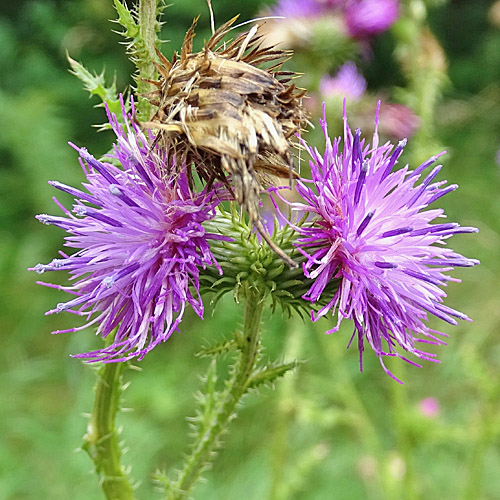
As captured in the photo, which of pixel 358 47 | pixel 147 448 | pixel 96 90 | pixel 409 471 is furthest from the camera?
pixel 358 47

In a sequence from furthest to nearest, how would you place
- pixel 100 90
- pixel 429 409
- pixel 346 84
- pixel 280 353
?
pixel 280 353, pixel 346 84, pixel 429 409, pixel 100 90

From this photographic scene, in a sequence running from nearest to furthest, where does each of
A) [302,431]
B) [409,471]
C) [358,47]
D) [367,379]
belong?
1. [409,471]
2. [358,47]
3. [302,431]
4. [367,379]

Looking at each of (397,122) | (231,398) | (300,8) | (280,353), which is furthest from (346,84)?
(231,398)

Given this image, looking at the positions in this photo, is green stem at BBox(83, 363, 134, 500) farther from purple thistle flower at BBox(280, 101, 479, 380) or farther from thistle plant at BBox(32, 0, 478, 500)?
purple thistle flower at BBox(280, 101, 479, 380)

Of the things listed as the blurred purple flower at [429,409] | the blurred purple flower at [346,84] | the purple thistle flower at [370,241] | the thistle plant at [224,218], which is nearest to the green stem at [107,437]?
the thistle plant at [224,218]

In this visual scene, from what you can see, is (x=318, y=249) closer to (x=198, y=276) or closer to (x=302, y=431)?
(x=198, y=276)

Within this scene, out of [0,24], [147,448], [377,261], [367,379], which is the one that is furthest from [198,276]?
[0,24]

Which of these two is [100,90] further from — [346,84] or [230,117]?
[346,84]

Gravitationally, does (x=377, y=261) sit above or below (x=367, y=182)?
below
